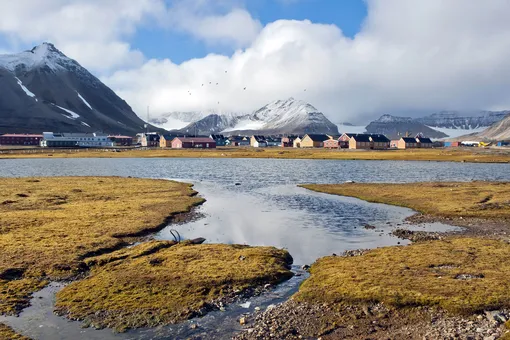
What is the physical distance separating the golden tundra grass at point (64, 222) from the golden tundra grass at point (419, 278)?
14.8 metres

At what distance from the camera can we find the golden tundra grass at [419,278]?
20188mm

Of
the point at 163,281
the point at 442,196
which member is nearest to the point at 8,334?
the point at 163,281

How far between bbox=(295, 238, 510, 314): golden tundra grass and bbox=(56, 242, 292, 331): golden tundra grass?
11.3 feet

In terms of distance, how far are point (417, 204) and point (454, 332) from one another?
115 ft

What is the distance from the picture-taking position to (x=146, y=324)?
18594mm

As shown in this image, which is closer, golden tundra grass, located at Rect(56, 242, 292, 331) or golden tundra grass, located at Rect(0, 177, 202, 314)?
golden tundra grass, located at Rect(56, 242, 292, 331)

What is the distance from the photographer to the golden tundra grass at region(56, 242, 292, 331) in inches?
773

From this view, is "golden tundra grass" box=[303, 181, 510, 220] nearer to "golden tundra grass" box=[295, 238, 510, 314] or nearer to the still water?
the still water

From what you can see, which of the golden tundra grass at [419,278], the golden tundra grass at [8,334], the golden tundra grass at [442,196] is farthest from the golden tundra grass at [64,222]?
the golden tundra grass at [442,196]

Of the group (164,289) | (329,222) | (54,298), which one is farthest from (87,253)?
(329,222)

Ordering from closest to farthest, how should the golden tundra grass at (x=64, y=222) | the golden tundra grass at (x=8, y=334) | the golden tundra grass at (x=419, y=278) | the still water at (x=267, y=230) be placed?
the golden tundra grass at (x=8, y=334) < the still water at (x=267, y=230) < the golden tundra grass at (x=419, y=278) < the golden tundra grass at (x=64, y=222)

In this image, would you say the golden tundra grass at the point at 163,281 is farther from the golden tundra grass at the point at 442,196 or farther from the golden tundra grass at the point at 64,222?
the golden tundra grass at the point at 442,196

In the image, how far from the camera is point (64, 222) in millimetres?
38219

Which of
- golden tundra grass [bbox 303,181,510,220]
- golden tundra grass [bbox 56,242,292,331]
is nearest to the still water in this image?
golden tundra grass [bbox 56,242,292,331]
